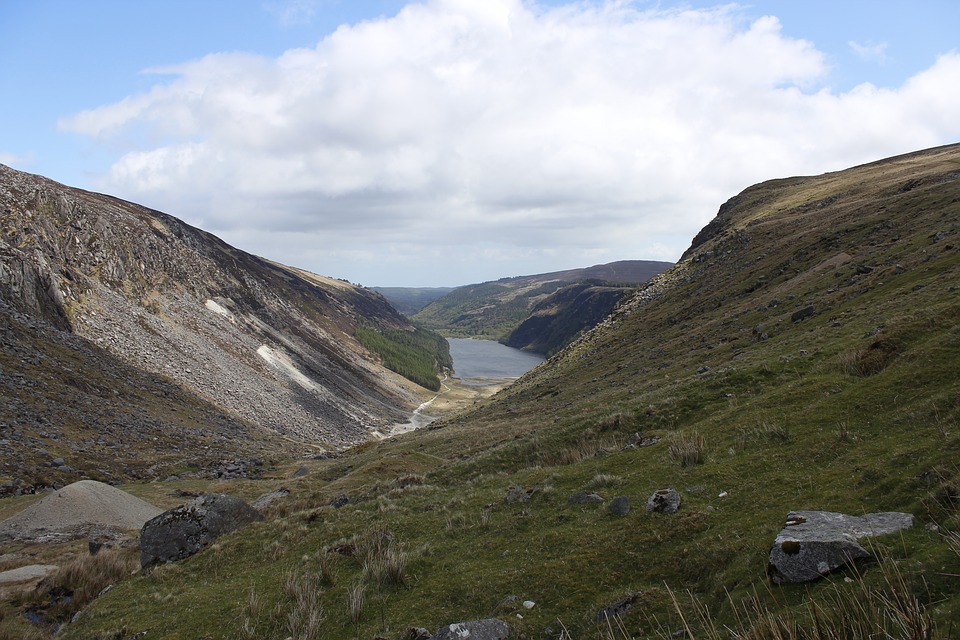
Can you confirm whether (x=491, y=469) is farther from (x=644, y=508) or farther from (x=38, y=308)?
(x=38, y=308)

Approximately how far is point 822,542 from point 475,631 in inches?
240

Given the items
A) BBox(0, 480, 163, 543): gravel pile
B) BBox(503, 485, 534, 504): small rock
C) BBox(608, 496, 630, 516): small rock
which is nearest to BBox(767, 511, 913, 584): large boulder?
BBox(608, 496, 630, 516): small rock

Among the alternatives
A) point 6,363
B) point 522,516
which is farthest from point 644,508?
point 6,363

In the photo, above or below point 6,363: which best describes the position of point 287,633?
below

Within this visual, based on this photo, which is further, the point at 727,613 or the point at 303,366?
the point at 303,366

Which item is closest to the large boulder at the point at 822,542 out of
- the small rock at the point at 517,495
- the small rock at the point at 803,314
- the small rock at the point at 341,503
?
the small rock at the point at 517,495

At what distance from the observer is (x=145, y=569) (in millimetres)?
18047

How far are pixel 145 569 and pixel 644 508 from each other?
57.6 feet

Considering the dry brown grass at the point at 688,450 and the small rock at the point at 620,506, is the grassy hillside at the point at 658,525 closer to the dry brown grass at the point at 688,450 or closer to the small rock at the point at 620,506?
the dry brown grass at the point at 688,450

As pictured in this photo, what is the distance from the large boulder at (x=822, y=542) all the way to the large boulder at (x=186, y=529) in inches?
769

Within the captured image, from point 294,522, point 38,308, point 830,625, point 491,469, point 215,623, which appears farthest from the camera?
point 38,308

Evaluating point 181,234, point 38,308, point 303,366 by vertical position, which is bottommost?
point 303,366

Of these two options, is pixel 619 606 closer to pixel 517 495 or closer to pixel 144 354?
pixel 517 495

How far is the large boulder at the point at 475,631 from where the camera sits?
362 inches
